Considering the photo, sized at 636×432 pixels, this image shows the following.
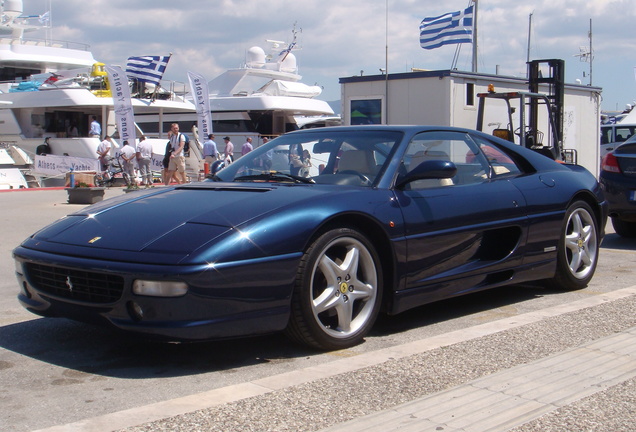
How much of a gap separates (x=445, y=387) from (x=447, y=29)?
2039 centimetres

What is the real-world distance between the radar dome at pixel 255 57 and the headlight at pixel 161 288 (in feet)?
112

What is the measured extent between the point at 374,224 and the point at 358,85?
12.0 meters

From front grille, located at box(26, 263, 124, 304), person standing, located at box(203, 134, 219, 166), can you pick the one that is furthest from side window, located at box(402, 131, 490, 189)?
person standing, located at box(203, 134, 219, 166)

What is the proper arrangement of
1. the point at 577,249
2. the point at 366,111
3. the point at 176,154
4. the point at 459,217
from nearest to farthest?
the point at 459,217 → the point at 577,249 → the point at 366,111 → the point at 176,154

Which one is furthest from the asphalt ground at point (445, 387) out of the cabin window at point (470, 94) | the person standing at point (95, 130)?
the person standing at point (95, 130)

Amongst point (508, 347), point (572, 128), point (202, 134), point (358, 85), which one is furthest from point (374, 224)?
point (202, 134)

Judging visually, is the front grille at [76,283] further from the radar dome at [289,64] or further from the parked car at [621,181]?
the radar dome at [289,64]

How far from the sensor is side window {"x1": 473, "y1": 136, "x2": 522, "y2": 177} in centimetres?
547

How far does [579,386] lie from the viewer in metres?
3.53

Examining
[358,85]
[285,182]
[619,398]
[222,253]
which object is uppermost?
[358,85]

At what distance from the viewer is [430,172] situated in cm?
456

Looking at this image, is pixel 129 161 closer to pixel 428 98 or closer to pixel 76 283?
pixel 428 98

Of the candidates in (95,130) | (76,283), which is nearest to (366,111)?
(76,283)

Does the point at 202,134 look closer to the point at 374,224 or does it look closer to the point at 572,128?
the point at 572,128
